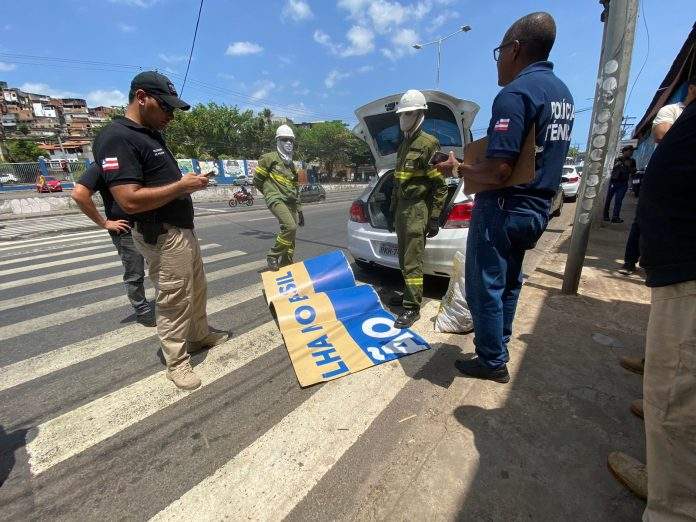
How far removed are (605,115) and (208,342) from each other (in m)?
4.41

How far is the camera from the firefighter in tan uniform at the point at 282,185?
15.9 ft

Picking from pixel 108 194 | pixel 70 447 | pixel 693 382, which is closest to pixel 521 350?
pixel 693 382

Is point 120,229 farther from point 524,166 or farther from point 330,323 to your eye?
point 524,166

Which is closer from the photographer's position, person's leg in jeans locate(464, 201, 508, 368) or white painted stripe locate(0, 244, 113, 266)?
person's leg in jeans locate(464, 201, 508, 368)

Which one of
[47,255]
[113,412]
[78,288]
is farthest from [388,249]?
[47,255]

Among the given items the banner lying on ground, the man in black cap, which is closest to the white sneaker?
the man in black cap

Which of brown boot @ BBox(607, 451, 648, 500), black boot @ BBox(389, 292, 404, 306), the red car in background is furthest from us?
the red car in background

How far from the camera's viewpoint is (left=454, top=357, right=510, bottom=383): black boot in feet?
7.57

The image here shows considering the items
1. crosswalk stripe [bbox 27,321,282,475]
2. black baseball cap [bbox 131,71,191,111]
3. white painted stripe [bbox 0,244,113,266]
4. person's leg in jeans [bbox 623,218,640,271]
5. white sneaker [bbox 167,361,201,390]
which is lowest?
white painted stripe [bbox 0,244,113,266]

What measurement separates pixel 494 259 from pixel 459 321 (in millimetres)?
1088

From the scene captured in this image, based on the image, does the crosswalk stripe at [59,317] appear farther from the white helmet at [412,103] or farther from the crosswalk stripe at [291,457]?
the white helmet at [412,103]

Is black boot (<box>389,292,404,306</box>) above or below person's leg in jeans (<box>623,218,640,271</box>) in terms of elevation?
below

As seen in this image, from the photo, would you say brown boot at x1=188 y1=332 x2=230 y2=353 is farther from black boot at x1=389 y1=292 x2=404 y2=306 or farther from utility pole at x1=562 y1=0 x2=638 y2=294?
utility pole at x1=562 y1=0 x2=638 y2=294

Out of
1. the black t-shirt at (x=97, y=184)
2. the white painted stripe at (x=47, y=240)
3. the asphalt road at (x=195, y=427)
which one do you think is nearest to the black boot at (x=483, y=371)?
the asphalt road at (x=195, y=427)
